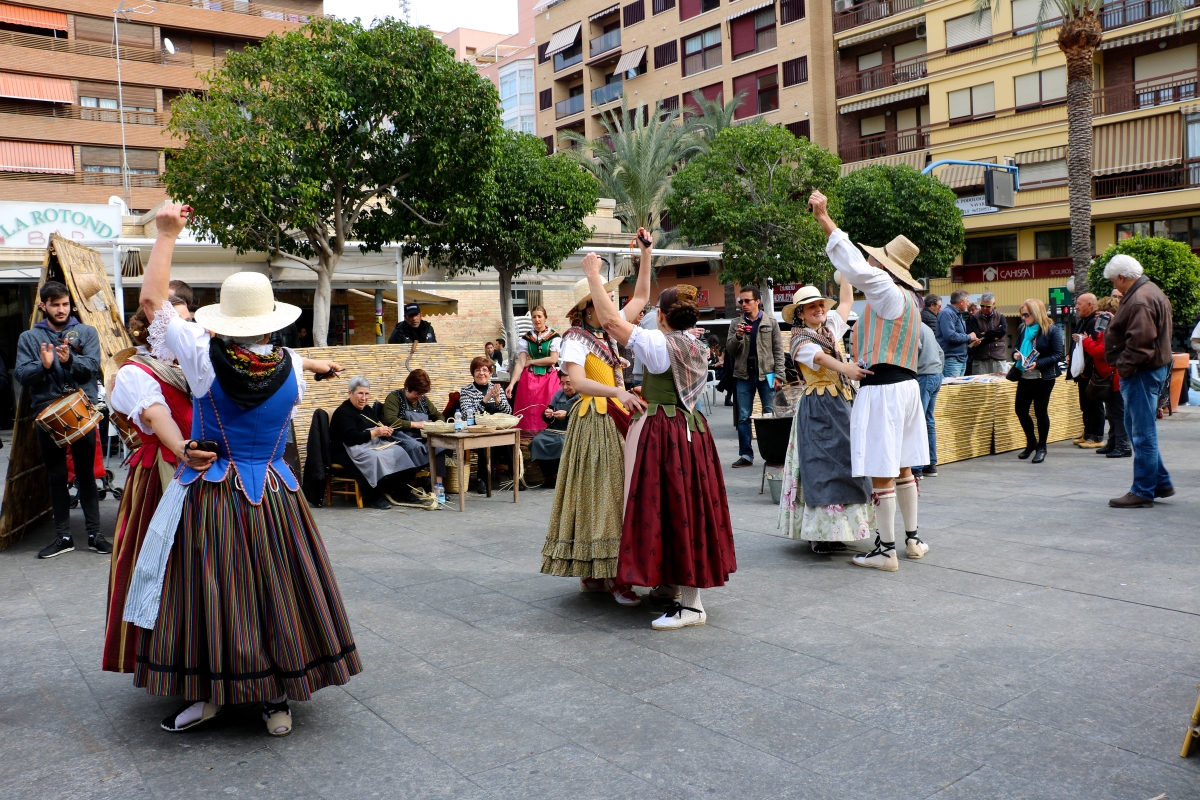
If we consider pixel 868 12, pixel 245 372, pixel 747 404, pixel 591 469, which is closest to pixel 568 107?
pixel 868 12

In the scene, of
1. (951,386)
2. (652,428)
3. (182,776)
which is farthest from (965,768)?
(951,386)

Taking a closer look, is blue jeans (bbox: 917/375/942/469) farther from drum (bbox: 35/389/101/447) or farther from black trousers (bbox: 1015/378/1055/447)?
drum (bbox: 35/389/101/447)

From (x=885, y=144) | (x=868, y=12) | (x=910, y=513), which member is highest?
(x=868, y=12)

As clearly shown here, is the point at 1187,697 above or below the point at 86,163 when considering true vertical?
below

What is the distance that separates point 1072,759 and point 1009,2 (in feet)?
126

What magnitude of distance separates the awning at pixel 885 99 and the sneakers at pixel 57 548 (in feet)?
125

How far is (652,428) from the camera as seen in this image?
5.16 meters

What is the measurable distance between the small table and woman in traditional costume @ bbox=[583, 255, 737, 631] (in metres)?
4.12

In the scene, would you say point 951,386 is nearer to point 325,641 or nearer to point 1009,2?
point 325,641

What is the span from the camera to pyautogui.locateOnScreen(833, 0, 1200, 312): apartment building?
32281 millimetres

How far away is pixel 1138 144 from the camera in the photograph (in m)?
32.8

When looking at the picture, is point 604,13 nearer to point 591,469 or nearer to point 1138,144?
point 1138,144

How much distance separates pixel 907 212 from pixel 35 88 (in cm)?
3809

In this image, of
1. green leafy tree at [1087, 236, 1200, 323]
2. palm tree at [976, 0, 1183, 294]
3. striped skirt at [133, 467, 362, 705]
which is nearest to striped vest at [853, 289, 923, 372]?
striped skirt at [133, 467, 362, 705]
